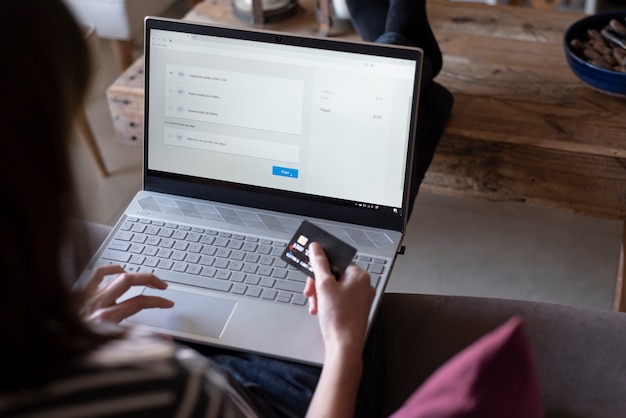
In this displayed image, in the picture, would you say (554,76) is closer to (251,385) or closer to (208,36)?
(208,36)

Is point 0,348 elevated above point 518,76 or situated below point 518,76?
above

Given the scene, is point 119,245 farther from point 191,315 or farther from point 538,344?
point 538,344

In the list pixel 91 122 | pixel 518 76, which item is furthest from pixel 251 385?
pixel 91 122

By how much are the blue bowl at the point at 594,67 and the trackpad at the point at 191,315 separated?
30.2 inches

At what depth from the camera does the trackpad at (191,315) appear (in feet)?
3.15

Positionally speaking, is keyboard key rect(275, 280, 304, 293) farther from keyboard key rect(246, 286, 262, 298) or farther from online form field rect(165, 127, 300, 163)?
online form field rect(165, 127, 300, 163)

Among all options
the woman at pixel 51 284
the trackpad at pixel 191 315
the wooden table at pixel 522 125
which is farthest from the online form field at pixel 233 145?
the woman at pixel 51 284

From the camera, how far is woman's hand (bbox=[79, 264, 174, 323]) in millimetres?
900

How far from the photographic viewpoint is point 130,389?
1.79 feet

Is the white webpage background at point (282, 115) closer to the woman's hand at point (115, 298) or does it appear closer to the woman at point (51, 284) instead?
the woman's hand at point (115, 298)

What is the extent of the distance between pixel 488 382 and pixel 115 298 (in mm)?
526

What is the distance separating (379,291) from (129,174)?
4.24 ft

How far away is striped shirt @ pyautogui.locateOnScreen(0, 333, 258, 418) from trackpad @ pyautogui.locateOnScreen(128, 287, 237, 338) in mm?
358

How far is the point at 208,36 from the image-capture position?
3.50ft
